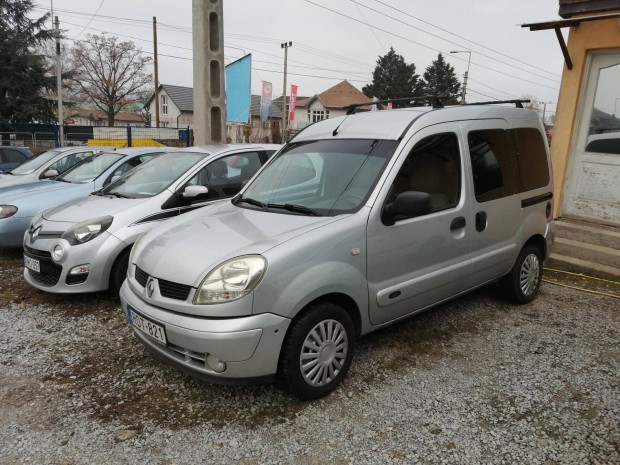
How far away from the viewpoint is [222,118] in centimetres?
1013

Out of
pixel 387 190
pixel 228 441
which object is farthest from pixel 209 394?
pixel 387 190

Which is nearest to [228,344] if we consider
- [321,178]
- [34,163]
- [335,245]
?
[335,245]

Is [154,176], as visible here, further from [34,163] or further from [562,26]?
[562,26]

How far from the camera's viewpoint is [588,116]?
634 cm

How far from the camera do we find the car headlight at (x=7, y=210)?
18.7 feet

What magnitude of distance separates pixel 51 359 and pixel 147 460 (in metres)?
1.62

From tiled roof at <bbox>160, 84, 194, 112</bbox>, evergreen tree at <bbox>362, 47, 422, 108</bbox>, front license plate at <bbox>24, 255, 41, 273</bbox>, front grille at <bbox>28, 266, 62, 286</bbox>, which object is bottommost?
front grille at <bbox>28, 266, 62, 286</bbox>

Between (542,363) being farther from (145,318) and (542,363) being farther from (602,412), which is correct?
(145,318)

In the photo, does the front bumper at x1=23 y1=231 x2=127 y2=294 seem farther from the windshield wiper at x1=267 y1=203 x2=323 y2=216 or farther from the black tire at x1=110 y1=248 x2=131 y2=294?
the windshield wiper at x1=267 y1=203 x2=323 y2=216

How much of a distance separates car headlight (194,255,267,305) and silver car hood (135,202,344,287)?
45mm

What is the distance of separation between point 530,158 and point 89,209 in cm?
452

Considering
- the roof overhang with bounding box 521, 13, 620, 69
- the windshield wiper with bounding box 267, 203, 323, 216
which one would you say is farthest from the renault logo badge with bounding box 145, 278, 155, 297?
the roof overhang with bounding box 521, 13, 620, 69

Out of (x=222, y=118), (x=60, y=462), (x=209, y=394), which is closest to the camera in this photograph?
(x=60, y=462)

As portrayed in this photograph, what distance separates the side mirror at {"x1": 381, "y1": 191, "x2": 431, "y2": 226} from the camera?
2980 mm
